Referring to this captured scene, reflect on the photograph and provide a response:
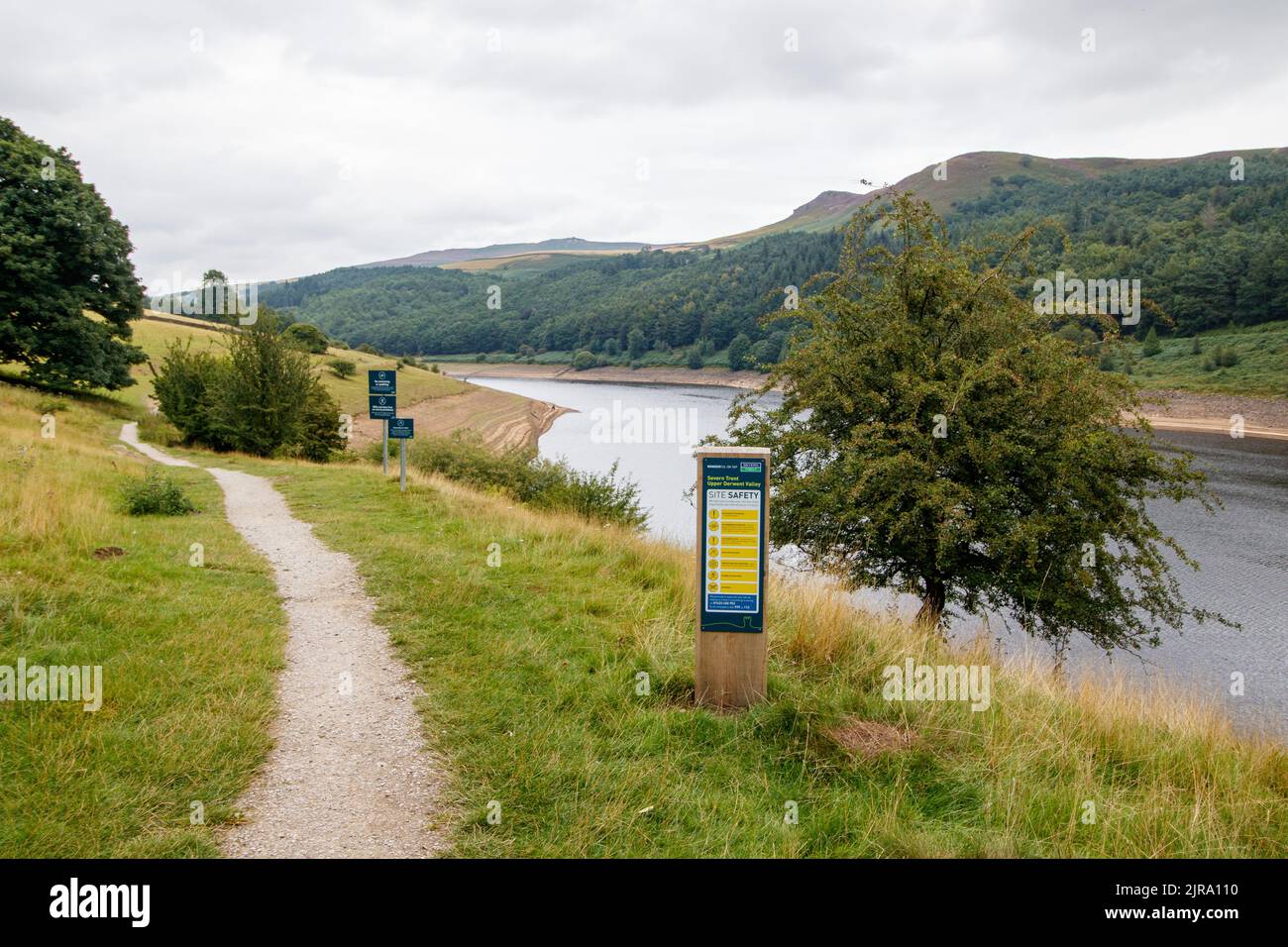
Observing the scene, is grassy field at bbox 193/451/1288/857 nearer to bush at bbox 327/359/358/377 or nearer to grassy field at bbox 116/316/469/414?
grassy field at bbox 116/316/469/414

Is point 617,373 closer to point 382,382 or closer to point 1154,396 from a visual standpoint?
point 382,382

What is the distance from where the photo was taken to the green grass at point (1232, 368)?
218ft

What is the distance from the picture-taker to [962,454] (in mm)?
11820

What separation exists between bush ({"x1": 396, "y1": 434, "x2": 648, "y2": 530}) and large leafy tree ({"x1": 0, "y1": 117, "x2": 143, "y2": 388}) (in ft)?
44.9

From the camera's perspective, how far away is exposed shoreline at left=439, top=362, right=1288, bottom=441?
5912cm

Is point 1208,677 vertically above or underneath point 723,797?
underneath

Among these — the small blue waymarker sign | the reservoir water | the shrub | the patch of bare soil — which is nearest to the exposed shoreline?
the reservoir water

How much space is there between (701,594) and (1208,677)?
47.8 ft

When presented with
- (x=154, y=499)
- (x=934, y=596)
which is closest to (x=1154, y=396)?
(x=934, y=596)

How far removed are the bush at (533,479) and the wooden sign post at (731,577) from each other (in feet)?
38.8

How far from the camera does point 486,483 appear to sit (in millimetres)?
24609
